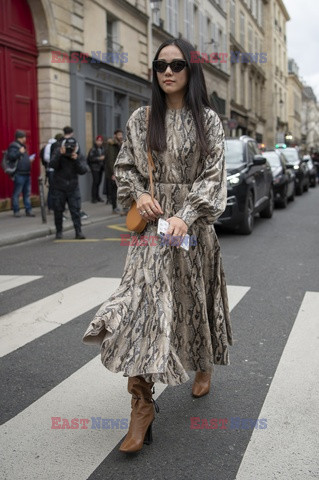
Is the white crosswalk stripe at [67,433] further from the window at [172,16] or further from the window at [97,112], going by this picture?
the window at [172,16]

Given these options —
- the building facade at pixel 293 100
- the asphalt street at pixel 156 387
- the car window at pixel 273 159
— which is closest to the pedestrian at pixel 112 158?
the car window at pixel 273 159

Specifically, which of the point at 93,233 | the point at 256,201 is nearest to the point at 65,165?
the point at 93,233

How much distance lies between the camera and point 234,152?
36.1 feet

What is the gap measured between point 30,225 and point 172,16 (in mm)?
17786

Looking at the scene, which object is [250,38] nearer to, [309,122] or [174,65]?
[174,65]

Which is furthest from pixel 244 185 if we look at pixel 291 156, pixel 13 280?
pixel 291 156

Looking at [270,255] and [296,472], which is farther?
[270,255]

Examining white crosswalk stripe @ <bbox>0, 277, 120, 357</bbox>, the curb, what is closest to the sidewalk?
the curb

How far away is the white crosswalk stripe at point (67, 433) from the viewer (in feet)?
8.48

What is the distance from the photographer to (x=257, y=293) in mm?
5914

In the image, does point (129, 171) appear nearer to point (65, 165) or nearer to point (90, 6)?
point (65, 165)

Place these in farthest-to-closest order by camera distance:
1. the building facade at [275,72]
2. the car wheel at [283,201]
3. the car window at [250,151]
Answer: the building facade at [275,72], the car wheel at [283,201], the car window at [250,151]

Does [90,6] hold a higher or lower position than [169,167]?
higher

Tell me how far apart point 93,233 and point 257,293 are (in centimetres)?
548
